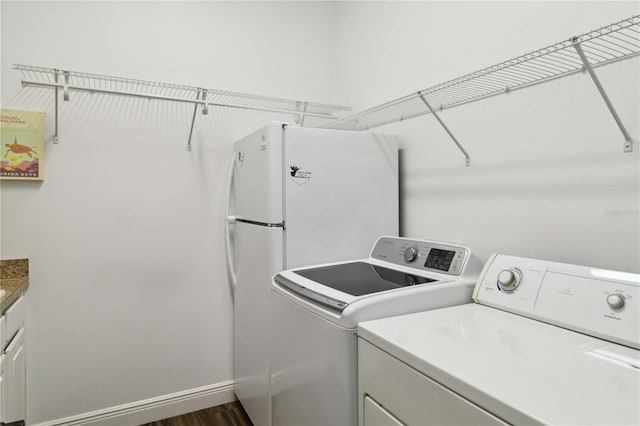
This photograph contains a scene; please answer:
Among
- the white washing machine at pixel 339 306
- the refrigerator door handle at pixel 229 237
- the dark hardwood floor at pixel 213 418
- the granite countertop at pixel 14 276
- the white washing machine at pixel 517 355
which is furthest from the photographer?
the refrigerator door handle at pixel 229 237

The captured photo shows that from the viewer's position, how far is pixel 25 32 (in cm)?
188

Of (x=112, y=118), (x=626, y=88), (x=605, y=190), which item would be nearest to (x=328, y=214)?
(x=605, y=190)

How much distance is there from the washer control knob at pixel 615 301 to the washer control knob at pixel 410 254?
0.74m

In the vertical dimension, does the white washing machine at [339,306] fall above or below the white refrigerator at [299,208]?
below

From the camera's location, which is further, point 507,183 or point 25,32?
point 25,32

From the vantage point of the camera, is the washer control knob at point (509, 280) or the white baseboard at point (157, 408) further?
the white baseboard at point (157, 408)

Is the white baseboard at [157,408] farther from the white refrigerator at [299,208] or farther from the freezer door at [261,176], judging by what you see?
the freezer door at [261,176]

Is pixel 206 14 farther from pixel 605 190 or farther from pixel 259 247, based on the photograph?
pixel 605 190

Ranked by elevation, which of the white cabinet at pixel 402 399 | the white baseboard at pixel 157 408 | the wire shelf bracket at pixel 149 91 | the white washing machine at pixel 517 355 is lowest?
the white baseboard at pixel 157 408

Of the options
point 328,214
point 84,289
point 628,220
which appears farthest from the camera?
point 84,289

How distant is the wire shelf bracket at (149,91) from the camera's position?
1720 mm

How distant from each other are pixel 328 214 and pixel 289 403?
34.3 inches

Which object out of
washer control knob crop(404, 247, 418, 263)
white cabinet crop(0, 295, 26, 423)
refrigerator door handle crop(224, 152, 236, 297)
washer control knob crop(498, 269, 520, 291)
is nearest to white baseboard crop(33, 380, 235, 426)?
white cabinet crop(0, 295, 26, 423)

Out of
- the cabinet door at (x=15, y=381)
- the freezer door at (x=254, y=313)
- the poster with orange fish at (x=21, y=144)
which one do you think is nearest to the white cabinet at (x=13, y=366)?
the cabinet door at (x=15, y=381)
